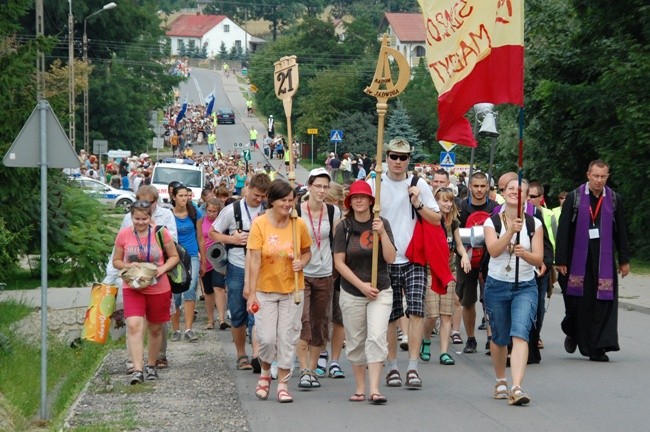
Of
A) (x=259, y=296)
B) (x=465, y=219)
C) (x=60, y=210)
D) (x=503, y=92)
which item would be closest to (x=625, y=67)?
(x=60, y=210)

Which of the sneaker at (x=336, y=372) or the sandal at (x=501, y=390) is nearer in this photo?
the sandal at (x=501, y=390)

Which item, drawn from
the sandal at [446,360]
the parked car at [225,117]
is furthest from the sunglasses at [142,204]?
the parked car at [225,117]

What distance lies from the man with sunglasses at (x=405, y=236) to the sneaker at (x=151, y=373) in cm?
217

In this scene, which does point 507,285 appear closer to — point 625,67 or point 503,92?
point 503,92

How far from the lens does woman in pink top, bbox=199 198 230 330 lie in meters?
15.4

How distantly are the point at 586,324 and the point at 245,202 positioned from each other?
141 inches

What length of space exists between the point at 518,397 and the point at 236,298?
3.38 m

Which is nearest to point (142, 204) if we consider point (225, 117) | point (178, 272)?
point (178, 272)

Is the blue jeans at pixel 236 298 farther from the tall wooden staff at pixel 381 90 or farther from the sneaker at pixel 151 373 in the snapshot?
the tall wooden staff at pixel 381 90

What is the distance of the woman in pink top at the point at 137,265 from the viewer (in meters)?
11.5

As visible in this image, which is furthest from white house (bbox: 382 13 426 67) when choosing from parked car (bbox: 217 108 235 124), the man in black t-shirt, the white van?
the man in black t-shirt

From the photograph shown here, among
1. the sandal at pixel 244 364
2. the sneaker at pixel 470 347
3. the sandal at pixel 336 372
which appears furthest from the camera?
the sneaker at pixel 470 347

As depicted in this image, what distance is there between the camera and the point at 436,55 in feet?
41.6

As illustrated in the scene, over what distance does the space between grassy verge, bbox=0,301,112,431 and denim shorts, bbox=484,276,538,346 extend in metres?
3.46
